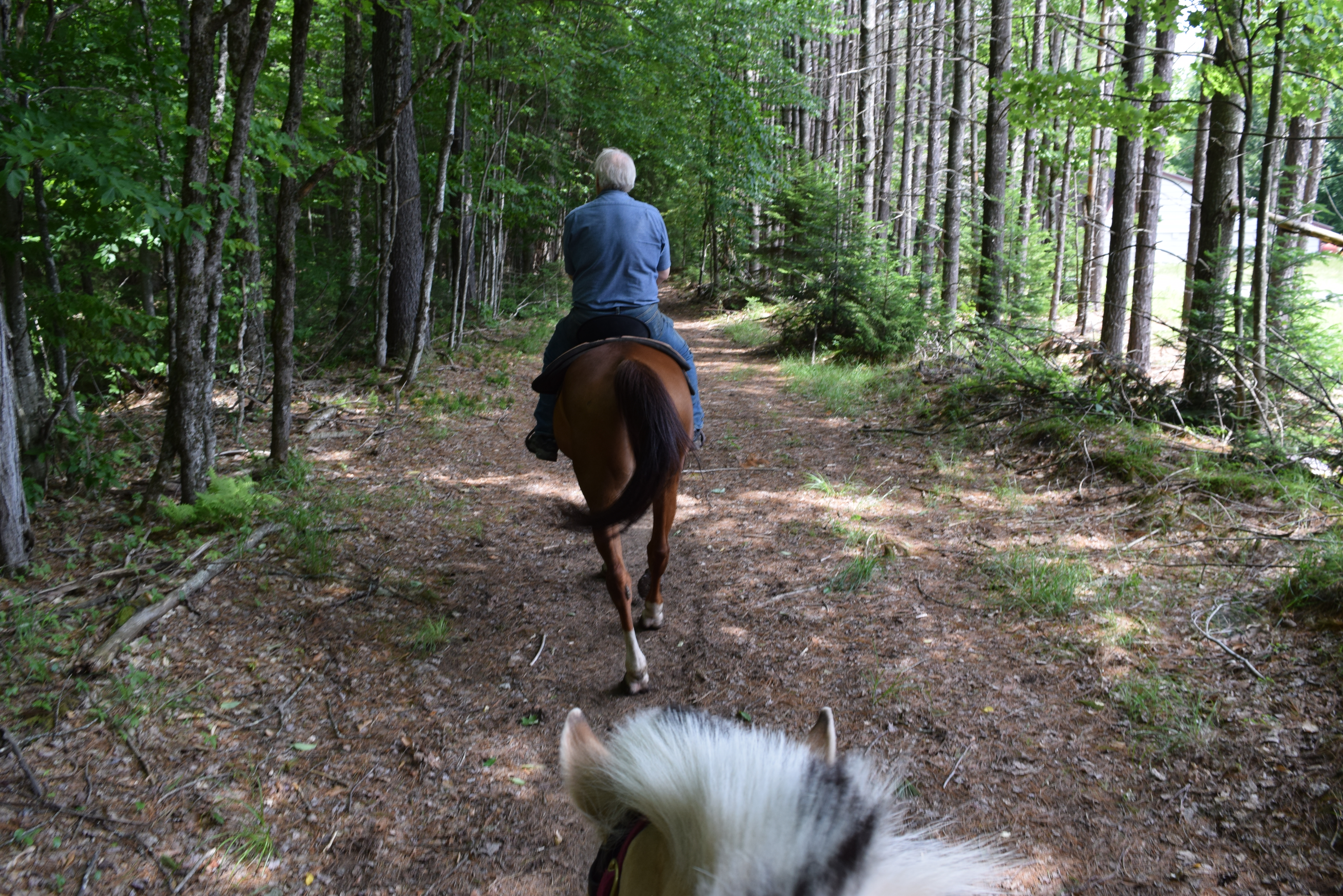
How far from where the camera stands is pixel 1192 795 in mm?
3082

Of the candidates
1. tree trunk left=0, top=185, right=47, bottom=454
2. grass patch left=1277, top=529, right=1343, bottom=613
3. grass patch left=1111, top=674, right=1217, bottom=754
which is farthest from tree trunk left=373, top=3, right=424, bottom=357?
grass patch left=1277, top=529, right=1343, bottom=613

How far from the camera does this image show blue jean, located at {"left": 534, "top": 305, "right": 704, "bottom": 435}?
4.84m

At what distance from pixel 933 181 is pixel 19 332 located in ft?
51.3

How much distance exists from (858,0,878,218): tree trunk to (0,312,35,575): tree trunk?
541 inches

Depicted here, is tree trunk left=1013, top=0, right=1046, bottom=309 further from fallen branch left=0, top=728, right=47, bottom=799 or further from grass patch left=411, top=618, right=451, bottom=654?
fallen branch left=0, top=728, right=47, bottom=799

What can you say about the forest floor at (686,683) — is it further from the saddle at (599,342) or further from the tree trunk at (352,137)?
the tree trunk at (352,137)

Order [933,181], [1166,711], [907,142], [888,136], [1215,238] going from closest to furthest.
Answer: [1166,711] < [1215,238] < [933,181] < [888,136] < [907,142]

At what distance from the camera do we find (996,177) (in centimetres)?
1203

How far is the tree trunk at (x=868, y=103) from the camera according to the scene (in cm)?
1753

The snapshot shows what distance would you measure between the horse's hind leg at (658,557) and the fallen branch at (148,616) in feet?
8.52

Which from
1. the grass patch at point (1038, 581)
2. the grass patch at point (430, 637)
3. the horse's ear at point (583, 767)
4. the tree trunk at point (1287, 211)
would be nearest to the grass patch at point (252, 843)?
the grass patch at point (430, 637)

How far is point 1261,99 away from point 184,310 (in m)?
10.0

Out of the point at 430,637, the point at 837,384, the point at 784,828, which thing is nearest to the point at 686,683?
the point at 430,637

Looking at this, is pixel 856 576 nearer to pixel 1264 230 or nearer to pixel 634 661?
pixel 634 661
